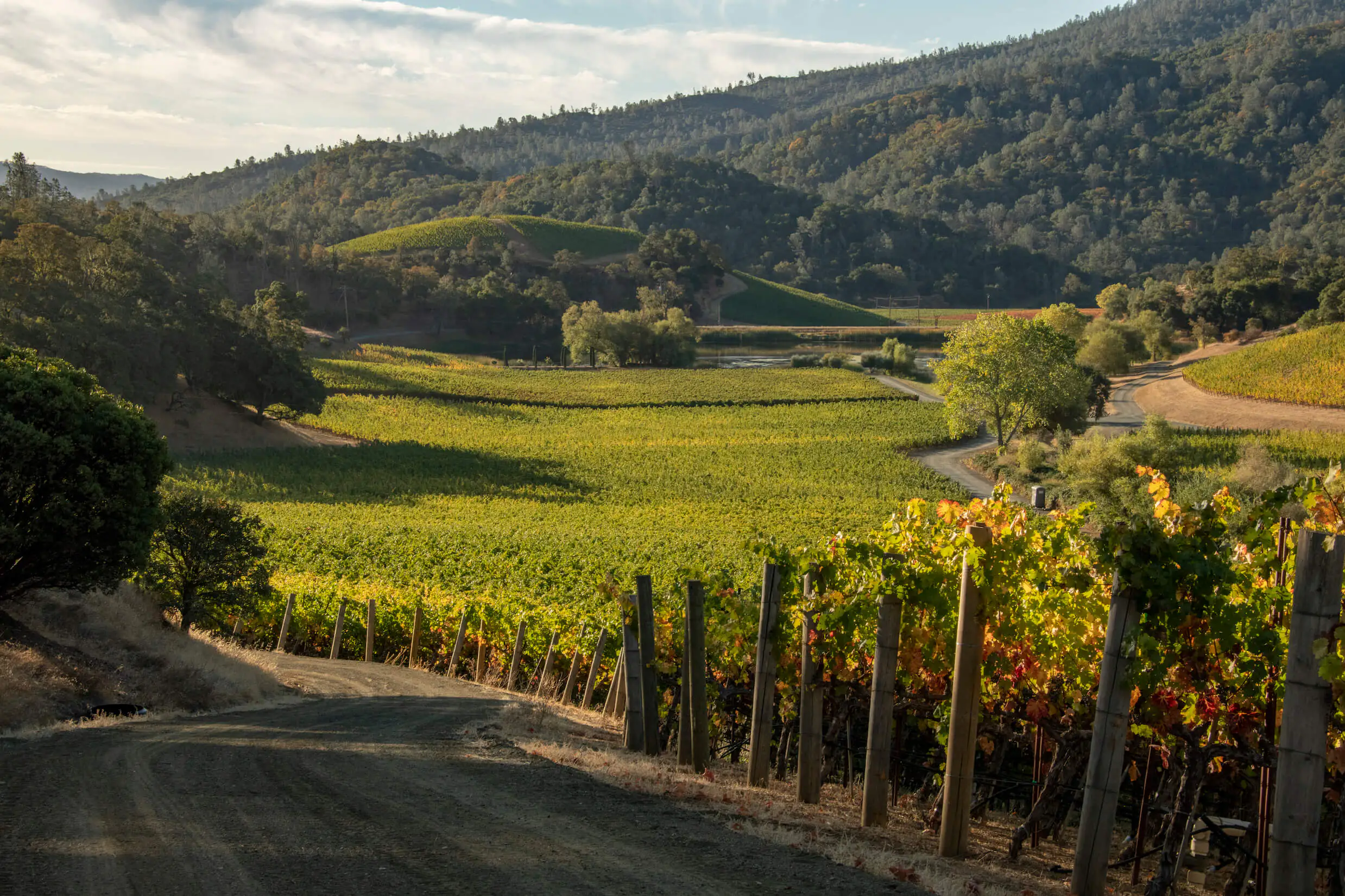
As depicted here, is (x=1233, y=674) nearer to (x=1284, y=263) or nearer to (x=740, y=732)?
(x=740, y=732)

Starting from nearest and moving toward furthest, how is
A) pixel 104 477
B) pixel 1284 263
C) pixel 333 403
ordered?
pixel 104 477 < pixel 333 403 < pixel 1284 263

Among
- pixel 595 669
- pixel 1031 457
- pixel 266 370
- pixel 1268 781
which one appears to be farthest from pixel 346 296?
pixel 1268 781

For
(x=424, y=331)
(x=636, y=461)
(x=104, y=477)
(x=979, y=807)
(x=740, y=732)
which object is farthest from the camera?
(x=424, y=331)

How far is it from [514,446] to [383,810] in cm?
6619

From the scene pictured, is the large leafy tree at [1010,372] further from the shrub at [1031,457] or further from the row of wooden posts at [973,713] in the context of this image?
the row of wooden posts at [973,713]

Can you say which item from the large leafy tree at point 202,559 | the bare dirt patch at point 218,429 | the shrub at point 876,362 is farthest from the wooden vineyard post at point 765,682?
the shrub at point 876,362

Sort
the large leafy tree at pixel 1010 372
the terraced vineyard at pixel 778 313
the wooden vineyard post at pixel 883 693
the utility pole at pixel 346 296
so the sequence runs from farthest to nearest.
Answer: the terraced vineyard at pixel 778 313 → the utility pole at pixel 346 296 → the large leafy tree at pixel 1010 372 → the wooden vineyard post at pixel 883 693

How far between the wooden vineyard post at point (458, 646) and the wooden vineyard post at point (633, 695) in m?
10.5

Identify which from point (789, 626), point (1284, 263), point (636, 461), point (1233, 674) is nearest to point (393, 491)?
point (636, 461)

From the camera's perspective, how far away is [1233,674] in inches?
311

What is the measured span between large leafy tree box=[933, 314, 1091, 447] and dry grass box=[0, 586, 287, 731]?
57567 mm

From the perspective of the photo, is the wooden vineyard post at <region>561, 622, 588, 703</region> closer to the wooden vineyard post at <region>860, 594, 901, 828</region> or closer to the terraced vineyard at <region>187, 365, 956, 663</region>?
the terraced vineyard at <region>187, 365, 956, 663</region>

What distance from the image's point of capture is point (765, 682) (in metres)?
10.1

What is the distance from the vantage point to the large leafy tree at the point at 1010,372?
70.1m
